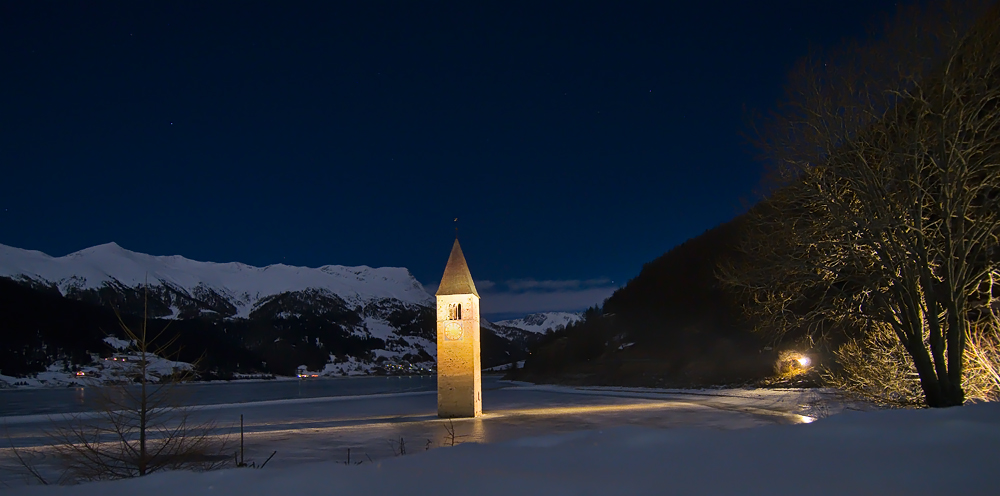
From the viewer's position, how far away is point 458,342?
37.4 meters

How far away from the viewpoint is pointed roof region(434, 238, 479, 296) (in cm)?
3878

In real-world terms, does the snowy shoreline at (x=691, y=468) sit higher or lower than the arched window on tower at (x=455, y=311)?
lower

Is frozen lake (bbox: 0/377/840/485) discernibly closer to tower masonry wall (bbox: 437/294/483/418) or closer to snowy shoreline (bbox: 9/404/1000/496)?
tower masonry wall (bbox: 437/294/483/418)

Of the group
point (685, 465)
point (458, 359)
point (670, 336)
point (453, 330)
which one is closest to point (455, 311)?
point (453, 330)

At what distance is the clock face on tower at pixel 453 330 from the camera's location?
3759cm

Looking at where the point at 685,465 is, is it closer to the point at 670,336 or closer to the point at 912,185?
the point at 912,185

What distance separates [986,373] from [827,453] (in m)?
9.82

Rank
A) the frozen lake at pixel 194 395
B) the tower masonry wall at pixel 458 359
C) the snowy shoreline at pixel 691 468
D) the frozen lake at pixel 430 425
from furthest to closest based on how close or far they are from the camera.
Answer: the frozen lake at pixel 194 395
the tower masonry wall at pixel 458 359
the frozen lake at pixel 430 425
the snowy shoreline at pixel 691 468

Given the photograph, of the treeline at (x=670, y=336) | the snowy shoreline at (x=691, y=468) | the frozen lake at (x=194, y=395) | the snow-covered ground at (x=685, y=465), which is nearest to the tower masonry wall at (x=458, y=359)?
the frozen lake at (x=194, y=395)

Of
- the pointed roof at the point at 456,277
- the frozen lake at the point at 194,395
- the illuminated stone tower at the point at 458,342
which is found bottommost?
the frozen lake at the point at 194,395

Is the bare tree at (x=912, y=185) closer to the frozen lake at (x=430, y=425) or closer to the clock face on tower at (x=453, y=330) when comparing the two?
the frozen lake at (x=430, y=425)

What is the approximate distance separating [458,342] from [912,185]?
2808 centimetres

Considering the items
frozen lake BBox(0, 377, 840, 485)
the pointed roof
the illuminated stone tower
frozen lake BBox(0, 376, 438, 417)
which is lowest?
frozen lake BBox(0, 376, 438, 417)

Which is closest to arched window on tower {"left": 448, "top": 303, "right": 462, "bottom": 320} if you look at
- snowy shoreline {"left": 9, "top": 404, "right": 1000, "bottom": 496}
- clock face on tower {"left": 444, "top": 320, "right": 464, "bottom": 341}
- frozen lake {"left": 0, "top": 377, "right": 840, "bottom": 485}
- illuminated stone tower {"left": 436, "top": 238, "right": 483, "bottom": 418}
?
illuminated stone tower {"left": 436, "top": 238, "right": 483, "bottom": 418}
